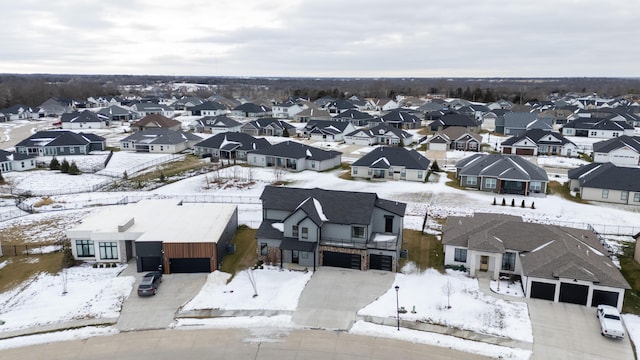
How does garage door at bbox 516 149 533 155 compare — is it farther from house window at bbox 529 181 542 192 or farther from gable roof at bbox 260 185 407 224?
gable roof at bbox 260 185 407 224

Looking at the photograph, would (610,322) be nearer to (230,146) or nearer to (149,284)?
(149,284)

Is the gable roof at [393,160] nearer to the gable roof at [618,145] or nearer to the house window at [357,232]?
the house window at [357,232]

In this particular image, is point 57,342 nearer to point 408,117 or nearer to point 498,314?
point 498,314

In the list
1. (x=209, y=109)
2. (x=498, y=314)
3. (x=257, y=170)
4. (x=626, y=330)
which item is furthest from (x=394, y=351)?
(x=209, y=109)

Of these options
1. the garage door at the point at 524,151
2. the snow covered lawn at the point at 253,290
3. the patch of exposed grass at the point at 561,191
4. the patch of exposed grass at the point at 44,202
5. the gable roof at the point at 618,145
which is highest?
the gable roof at the point at 618,145

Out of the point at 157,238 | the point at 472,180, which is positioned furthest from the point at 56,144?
the point at 472,180

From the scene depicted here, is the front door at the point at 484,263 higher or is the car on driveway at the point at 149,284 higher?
the front door at the point at 484,263

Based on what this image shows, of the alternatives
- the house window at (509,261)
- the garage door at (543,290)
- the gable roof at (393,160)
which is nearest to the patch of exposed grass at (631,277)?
the garage door at (543,290)
